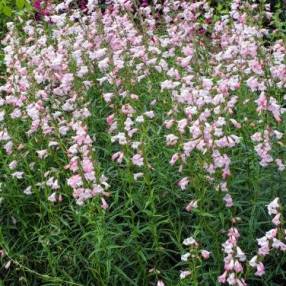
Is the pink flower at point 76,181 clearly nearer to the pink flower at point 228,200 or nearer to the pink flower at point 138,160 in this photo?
the pink flower at point 138,160

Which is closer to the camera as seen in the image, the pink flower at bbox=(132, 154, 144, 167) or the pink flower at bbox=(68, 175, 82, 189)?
the pink flower at bbox=(68, 175, 82, 189)

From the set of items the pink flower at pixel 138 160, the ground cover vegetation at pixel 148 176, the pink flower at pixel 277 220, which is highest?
the pink flower at pixel 277 220

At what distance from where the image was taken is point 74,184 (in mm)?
3873

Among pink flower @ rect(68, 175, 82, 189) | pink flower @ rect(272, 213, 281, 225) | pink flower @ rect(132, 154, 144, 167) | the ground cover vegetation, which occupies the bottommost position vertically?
the ground cover vegetation

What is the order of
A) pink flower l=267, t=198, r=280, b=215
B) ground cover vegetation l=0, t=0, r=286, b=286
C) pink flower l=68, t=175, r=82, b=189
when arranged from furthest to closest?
ground cover vegetation l=0, t=0, r=286, b=286 → pink flower l=68, t=175, r=82, b=189 → pink flower l=267, t=198, r=280, b=215

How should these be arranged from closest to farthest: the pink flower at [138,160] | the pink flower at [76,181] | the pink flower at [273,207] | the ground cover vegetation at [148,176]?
the pink flower at [273,207]
the pink flower at [76,181]
the ground cover vegetation at [148,176]
the pink flower at [138,160]

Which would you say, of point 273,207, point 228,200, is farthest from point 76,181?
point 273,207

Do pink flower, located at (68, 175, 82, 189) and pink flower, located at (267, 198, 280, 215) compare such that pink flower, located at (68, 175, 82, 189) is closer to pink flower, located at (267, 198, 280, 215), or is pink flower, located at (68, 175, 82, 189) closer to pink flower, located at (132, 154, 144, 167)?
pink flower, located at (132, 154, 144, 167)

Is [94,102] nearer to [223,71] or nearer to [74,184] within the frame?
[223,71]

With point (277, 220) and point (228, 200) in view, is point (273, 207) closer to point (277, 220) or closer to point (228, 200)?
point (277, 220)

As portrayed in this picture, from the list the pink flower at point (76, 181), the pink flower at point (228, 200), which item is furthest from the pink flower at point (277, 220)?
the pink flower at point (76, 181)

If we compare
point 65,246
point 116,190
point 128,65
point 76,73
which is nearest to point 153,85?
point 128,65

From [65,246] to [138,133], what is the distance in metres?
1.01

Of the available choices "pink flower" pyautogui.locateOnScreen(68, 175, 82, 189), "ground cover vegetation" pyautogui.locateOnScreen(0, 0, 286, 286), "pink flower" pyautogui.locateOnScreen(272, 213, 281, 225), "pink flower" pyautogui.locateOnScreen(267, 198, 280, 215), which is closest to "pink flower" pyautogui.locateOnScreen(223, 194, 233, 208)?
"ground cover vegetation" pyautogui.locateOnScreen(0, 0, 286, 286)
